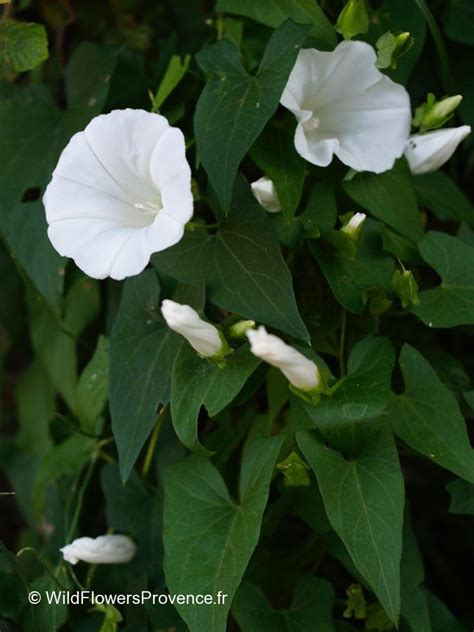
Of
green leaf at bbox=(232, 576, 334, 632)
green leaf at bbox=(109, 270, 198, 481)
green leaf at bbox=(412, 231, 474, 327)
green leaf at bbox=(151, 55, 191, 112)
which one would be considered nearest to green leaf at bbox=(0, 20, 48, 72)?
green leaf at bbox=(151, 55, 191, 112)

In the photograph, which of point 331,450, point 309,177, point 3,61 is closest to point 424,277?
point 309,177

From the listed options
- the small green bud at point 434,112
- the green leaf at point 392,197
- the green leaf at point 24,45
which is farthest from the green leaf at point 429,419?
the green leaf at point 24,45

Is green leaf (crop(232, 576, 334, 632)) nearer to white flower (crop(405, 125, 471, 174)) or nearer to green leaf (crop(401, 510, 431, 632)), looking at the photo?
green leaf (crop(401, 510, 431, 632))

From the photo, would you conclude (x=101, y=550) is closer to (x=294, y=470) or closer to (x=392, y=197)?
(x=294, y=470)

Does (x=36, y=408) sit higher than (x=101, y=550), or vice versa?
(x=101, y=550)

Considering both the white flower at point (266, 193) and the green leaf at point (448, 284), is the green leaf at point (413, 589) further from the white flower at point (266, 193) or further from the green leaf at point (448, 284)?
the white flower at point (266, 193)

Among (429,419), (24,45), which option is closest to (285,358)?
(429,419)
